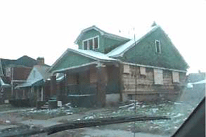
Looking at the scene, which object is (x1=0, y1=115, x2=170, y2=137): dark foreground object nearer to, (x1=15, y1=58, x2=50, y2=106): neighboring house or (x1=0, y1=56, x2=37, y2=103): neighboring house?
(x1=15, y1=58, x2=50, y2=106): neighboring house

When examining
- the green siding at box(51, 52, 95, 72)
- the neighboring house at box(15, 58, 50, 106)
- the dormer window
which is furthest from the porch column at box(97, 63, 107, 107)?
the neighboring house at box(15, 58, 50, 106)

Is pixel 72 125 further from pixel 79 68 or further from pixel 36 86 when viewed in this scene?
pixel 36 86

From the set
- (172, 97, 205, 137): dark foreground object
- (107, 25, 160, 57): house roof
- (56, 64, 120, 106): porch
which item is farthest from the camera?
(56, 64, 120, 106): porch

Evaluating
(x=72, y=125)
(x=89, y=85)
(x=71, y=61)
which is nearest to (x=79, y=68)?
(x=71, y=61)

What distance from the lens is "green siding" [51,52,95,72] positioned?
14048 millimetres

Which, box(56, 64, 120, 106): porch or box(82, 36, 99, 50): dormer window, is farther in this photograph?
box(82, 36, 99, 50): dormer window

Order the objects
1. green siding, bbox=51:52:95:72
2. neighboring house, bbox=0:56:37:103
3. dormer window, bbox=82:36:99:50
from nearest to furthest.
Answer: green siding, bbox=51:52:95:72
dormer window, bbox=82:36:99:50
neighboring house, bbox=0:56:37:103

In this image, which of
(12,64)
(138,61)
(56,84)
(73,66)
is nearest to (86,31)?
(73,66)

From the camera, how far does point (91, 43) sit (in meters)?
15.7

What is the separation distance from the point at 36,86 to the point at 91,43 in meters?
8.57

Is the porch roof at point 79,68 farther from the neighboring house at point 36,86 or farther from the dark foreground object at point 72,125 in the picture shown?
the dark foreground object at point 72,125

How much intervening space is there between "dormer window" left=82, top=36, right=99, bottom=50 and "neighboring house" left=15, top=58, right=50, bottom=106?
16.6 ft

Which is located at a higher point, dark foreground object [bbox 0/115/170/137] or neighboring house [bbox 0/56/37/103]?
neighboring house [bbox 0/56/37/103]

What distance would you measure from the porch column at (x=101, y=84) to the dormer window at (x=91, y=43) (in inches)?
108
